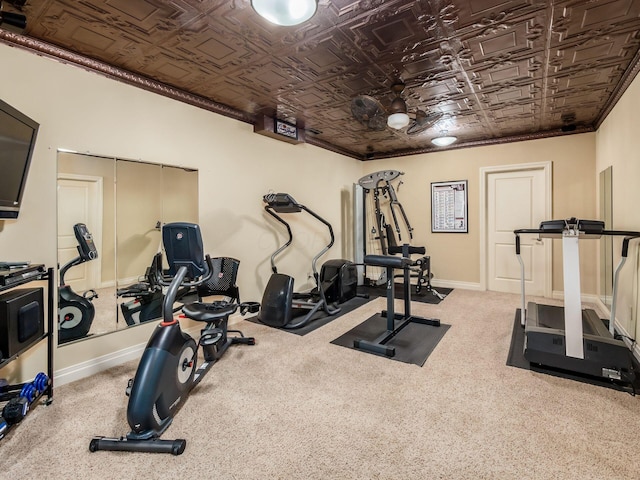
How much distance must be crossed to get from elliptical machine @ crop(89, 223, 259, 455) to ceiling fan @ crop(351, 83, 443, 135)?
1928 mm

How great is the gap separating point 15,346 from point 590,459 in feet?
10.6

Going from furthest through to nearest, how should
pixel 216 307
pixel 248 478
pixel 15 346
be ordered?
pixel 216 307
pixel 15 346
pixel 248 478

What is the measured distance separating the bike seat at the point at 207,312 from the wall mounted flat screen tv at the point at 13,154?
131 centimetres

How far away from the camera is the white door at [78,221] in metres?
2.50

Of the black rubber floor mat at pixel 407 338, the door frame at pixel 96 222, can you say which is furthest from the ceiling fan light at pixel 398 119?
the door frame at pixel 96 222

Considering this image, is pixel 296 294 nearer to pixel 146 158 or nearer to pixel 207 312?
pixel 207 312

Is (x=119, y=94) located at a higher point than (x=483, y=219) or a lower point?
higher

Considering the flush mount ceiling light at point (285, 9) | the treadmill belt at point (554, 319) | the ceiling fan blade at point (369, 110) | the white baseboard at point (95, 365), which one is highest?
the flush mount ceiling light at point (285, 9)

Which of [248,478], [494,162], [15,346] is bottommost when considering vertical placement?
[248,478]

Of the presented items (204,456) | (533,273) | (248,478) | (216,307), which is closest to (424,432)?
(248,478)

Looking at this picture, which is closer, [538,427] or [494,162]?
[538,427]

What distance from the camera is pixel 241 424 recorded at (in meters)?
1.97

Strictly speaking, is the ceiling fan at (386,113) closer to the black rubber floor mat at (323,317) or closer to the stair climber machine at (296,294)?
the stair climber machine at (296,294)

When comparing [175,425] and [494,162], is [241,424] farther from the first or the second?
[494,162]
